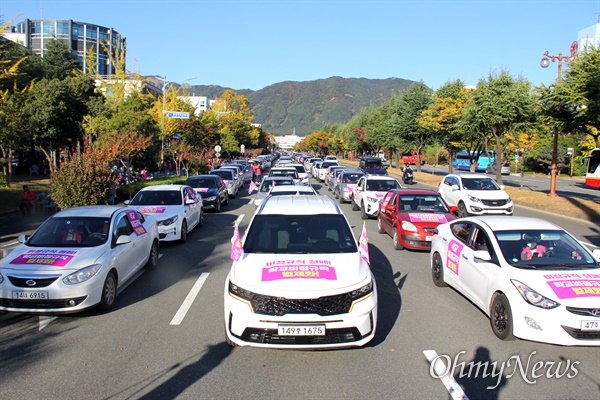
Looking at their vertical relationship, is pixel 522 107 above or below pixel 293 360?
above

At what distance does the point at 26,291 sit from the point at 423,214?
8.69 m

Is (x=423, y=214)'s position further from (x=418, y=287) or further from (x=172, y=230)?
(x=172, y=230)

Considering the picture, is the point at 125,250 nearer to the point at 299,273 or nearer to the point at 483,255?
the point at 299,273

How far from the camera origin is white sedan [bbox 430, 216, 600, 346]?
562cm

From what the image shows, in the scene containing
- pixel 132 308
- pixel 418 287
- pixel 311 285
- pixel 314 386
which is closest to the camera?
pixel 314 386

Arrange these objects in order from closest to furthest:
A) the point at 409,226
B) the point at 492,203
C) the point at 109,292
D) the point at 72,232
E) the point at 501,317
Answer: the point at 501,317 < the point at 109,292 < the point at 72,232 < the point at 409,226 < the point at 492,203

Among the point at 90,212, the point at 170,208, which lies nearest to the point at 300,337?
the point at 90,212

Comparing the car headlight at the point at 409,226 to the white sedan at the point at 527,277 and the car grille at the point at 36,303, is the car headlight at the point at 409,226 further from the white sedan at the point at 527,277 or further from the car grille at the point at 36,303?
the car grille at the point at 36,303

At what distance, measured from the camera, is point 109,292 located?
754cm

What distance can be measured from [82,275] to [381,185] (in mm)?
13694

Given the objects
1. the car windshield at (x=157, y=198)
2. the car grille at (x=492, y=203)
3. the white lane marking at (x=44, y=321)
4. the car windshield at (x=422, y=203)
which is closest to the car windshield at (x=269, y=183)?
the car windshield at (x=157, y=198)

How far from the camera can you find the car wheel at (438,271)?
8789 mm

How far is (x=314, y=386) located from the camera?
4.97 metres

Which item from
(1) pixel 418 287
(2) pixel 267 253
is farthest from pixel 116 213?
(1) pixel 418 287
